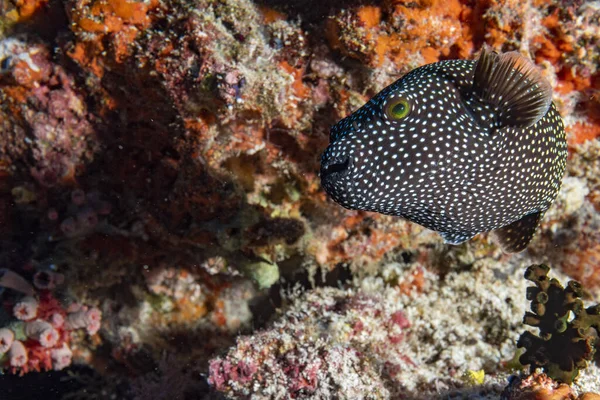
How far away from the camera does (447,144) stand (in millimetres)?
3211

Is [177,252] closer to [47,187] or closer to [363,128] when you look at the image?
[47,187]

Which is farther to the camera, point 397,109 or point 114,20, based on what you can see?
point 114,20

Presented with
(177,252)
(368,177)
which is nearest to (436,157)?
(368,177)

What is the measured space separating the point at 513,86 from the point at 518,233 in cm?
178

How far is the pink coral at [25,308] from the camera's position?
21.5 feet

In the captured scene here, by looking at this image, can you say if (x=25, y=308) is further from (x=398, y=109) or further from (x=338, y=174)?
(x=398, y=109)

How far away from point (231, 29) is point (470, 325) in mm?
4969

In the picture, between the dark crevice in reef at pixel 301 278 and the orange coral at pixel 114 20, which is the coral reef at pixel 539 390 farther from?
the orange coral at pixel 114 20

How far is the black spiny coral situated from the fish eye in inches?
106

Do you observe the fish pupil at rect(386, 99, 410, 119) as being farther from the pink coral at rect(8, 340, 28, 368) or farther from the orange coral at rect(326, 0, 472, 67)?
the pink coral at rect(8, 340, 28, 368)

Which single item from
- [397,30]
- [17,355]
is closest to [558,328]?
[397,30]

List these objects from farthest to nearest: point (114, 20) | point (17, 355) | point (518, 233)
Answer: point (17, 355)
point (114, 20)
point (518, 233)

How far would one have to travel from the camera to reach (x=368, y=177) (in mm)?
3086

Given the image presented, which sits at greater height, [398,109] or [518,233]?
[398,109]
